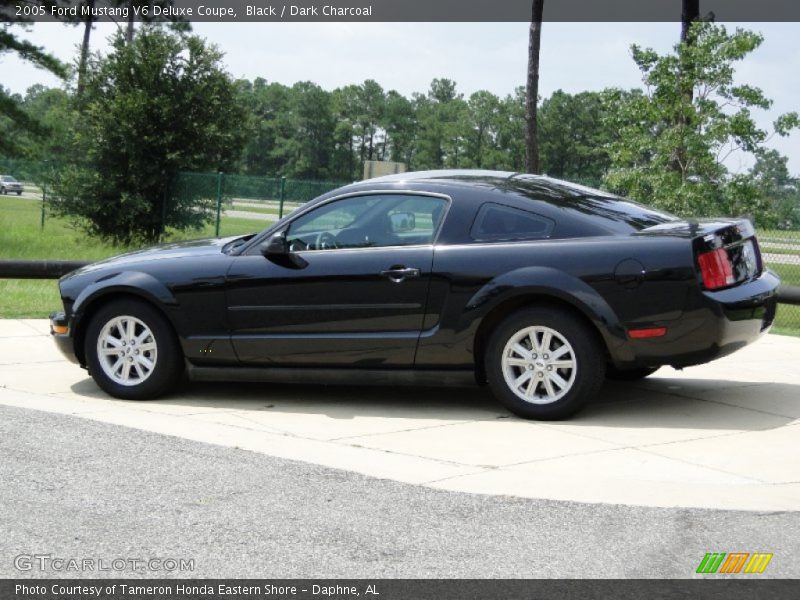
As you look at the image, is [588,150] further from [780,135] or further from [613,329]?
[613,329]

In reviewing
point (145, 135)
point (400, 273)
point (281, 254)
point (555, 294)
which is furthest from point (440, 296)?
point (145, 135)

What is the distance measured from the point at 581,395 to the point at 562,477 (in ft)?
4.22

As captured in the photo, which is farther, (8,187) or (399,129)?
(399,129)

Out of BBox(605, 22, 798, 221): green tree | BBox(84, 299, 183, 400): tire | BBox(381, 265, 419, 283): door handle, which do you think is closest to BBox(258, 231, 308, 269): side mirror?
BBox(381, 265, 419, 283): door handle

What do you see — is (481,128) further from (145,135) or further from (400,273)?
(400,273)

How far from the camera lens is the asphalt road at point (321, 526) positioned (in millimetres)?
4391

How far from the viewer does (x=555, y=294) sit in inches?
275

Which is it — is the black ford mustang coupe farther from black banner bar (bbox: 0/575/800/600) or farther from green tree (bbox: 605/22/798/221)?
green tree (bbox: 605/22/798/221)

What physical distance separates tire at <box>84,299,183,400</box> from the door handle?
1.59 metres

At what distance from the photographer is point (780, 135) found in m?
16.3

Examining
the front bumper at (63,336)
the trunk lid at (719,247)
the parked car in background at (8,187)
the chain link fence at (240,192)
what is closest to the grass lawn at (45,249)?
the chain link fence at (240,192)

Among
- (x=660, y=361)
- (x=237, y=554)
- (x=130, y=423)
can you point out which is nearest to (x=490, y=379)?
(x=660, y=361)

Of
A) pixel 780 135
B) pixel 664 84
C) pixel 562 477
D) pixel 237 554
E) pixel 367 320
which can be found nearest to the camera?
pixel 237 554

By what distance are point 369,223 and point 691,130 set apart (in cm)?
1062
